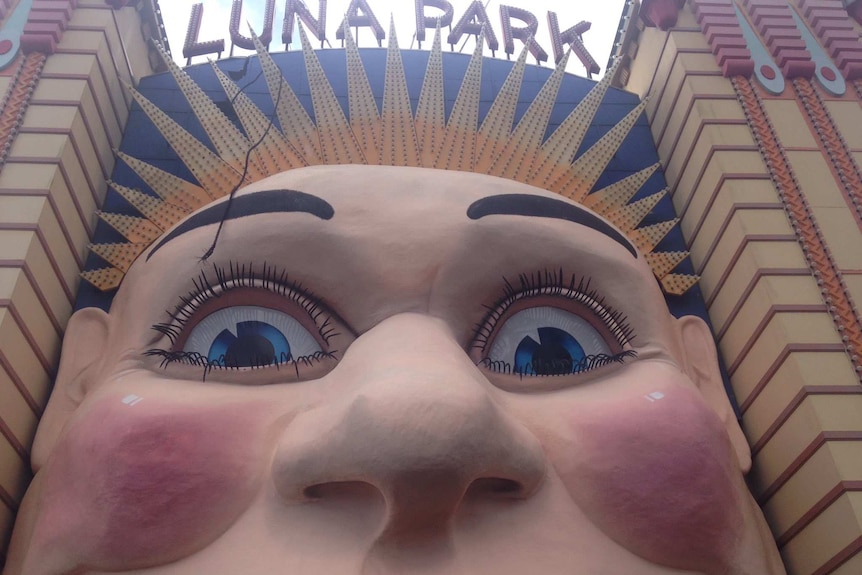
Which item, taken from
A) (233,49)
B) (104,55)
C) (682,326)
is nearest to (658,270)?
(682,326)

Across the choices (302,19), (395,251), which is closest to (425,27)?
(302,19)

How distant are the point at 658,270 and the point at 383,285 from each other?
1.71 metres

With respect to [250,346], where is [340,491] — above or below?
below

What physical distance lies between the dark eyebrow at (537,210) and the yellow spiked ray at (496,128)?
1.56 ft

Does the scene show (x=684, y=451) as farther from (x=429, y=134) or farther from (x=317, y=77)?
(x=317, y=77)

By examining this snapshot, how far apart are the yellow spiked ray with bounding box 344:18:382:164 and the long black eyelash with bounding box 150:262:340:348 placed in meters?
0.86

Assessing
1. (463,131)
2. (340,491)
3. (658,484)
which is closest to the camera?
(340,491)

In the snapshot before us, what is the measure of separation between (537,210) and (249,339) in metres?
1.14

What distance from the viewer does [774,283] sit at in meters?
3.51

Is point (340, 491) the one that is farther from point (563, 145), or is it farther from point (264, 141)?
point (563, 145)

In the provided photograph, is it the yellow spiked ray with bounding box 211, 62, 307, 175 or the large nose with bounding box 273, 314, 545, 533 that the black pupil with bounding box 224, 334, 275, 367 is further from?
the yellow spiked ray with bounding box 211, 62, 307, 175

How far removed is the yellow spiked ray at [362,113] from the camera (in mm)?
3346

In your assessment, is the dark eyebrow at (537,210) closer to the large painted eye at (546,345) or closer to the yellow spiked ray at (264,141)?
the large painted eye at (546,345)

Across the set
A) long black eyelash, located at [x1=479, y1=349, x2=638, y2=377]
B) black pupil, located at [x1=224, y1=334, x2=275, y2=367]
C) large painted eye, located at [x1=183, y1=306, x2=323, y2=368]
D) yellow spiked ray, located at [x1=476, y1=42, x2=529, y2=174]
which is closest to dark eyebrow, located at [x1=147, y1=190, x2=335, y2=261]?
large painted eye, located at [x1=183, y1=306, x2=323, y2=368]
